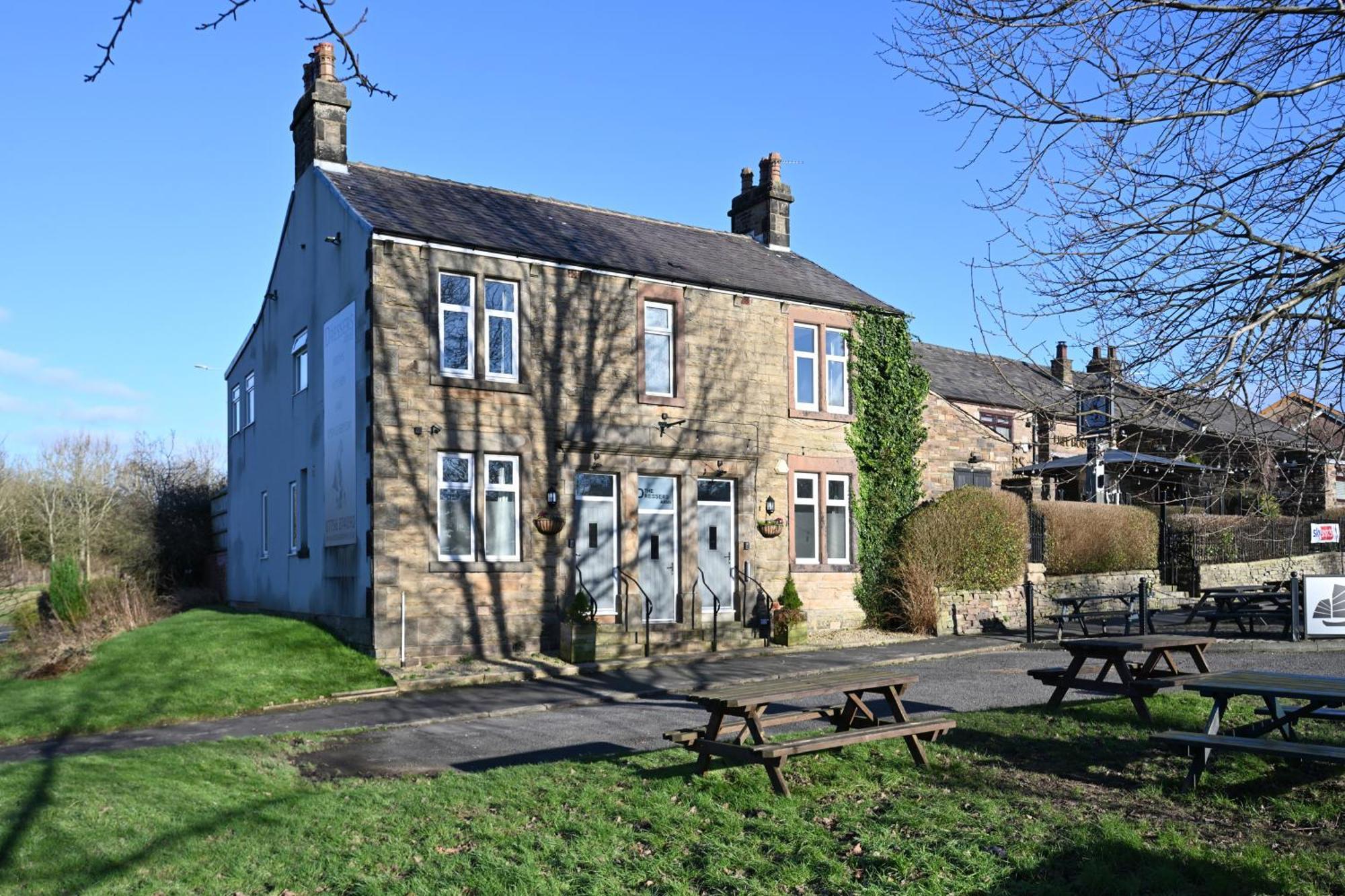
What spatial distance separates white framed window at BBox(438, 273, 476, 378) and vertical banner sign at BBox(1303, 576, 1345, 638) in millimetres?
13989

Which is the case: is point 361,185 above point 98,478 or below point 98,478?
above

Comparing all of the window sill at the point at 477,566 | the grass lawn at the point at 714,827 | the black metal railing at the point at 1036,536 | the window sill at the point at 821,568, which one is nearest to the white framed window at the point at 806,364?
the window sill at the point at 821,568

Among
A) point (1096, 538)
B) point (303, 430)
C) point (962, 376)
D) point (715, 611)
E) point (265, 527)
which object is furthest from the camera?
point (962, 376)

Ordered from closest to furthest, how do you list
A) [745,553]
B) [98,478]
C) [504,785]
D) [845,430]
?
1. [504,785]
2. [745,553]
3. [845,430]
4. [98,478]

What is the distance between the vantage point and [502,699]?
15328 mm

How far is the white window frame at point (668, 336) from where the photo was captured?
21844 millimetres

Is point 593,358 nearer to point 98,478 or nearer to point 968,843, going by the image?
point 968,843

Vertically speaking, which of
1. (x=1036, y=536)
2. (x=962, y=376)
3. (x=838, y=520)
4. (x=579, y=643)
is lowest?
(x=579, y=643)

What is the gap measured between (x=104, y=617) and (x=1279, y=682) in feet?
73.4

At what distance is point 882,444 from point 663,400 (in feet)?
18.6

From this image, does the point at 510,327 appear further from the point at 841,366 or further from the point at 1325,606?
the point at 1325,606

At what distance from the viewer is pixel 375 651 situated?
58.7 feet

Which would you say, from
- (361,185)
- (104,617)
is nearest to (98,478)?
(104,617)

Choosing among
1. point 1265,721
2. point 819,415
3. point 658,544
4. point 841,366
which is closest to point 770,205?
point 841,366
